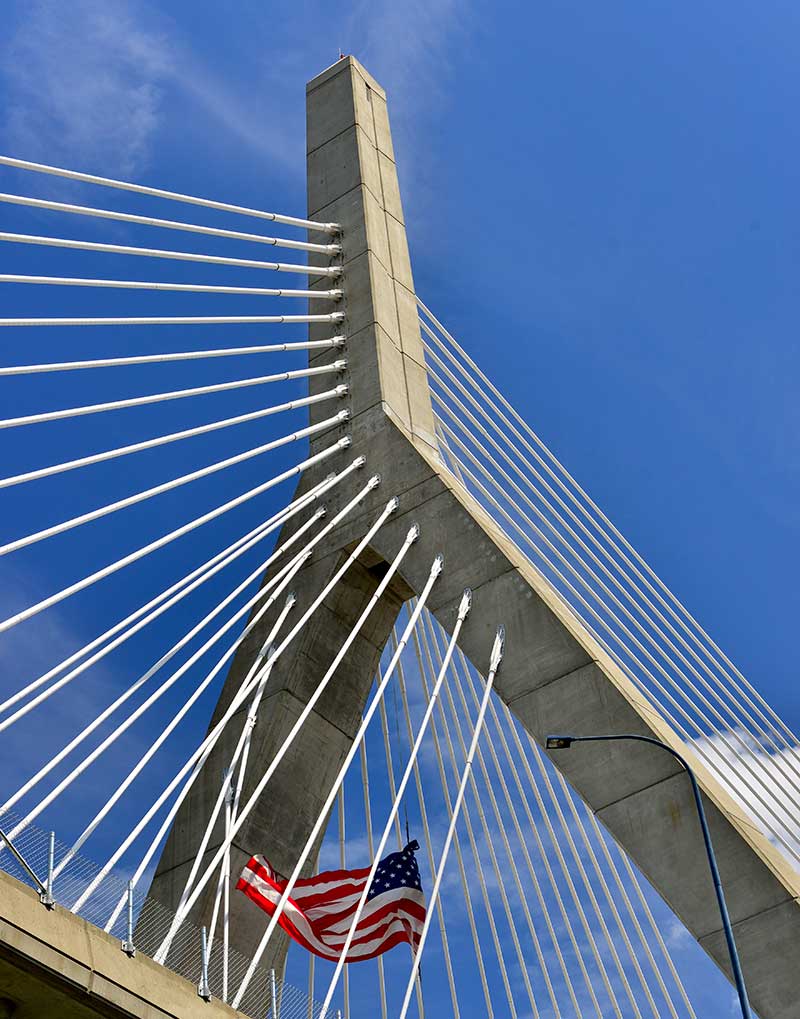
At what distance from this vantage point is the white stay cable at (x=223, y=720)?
15711 millimetres

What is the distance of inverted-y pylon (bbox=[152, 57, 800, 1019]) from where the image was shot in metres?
17.1

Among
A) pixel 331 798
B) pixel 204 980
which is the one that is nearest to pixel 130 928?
pixel 204 980

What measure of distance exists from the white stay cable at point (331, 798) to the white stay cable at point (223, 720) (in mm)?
1446

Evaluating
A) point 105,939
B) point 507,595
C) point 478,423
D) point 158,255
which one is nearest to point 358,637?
point 507,595

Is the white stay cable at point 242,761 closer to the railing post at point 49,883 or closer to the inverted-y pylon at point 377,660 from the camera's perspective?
the inverted-y pylon at point 377,660

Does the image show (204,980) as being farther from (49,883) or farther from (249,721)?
(249,721)

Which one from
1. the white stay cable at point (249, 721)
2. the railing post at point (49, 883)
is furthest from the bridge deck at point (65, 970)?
the white stay cable at point (249, 721)

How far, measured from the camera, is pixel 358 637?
22.0 metres

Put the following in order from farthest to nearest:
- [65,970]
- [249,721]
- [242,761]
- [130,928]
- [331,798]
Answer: [249,721]
[242,761]
[331,798]
[130,928]
[65,970]

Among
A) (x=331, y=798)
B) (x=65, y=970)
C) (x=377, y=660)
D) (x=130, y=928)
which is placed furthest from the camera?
(x=377, y=660)

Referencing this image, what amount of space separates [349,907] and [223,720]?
9.25 feet

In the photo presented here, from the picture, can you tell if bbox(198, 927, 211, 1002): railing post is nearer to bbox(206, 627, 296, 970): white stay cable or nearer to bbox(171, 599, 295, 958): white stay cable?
bbox(206, 627, 296, 970): white stay cable

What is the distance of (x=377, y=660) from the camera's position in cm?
2228

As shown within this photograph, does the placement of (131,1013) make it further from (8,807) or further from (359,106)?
(359,106)
